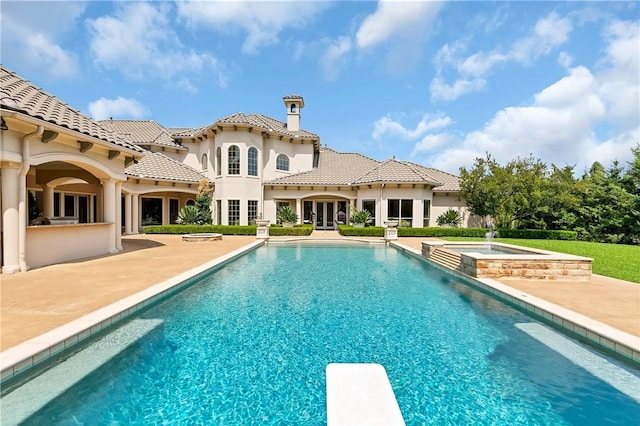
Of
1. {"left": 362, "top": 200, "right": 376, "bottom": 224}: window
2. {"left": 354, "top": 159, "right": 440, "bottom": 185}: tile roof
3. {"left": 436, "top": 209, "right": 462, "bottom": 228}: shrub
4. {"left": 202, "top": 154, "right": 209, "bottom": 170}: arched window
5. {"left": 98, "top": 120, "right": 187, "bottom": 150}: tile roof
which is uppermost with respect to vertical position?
{"left": 98, "top": 120, "right": 187, "bottom": 150}: tile roof

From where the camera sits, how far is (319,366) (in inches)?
170

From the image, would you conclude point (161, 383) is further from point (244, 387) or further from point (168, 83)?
point (168, 83)

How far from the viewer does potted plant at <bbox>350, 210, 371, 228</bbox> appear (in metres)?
23.7

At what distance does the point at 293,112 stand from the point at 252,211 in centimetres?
1121

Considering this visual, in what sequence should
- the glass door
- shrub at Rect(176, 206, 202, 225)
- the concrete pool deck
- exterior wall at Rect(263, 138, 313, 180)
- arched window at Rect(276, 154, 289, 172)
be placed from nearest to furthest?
the concrete pool deck → shrub at Rect(176, 206, 202, 225) → exterior wall at Rect(263, 138, 313, 180) → arched window at Rect(276, 154, 289, 172) → the glass door

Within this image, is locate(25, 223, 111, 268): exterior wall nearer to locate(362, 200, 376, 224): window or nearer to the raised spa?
the raised spa

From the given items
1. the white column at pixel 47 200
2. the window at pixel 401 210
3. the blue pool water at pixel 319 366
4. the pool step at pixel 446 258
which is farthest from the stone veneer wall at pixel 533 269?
the white column at pixel 47 200

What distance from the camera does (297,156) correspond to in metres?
28.0

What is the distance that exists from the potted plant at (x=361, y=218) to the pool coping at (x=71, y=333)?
1769 centimetres

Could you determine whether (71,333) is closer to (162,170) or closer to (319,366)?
(319,366)

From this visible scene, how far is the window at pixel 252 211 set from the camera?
2477cm

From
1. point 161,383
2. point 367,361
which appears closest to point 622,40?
point 367,361

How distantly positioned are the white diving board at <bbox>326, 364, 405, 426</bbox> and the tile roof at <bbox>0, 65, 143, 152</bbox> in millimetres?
10555

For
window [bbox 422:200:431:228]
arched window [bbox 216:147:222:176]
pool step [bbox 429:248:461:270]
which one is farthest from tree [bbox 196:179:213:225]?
window [bbox 422:200:431:228]
